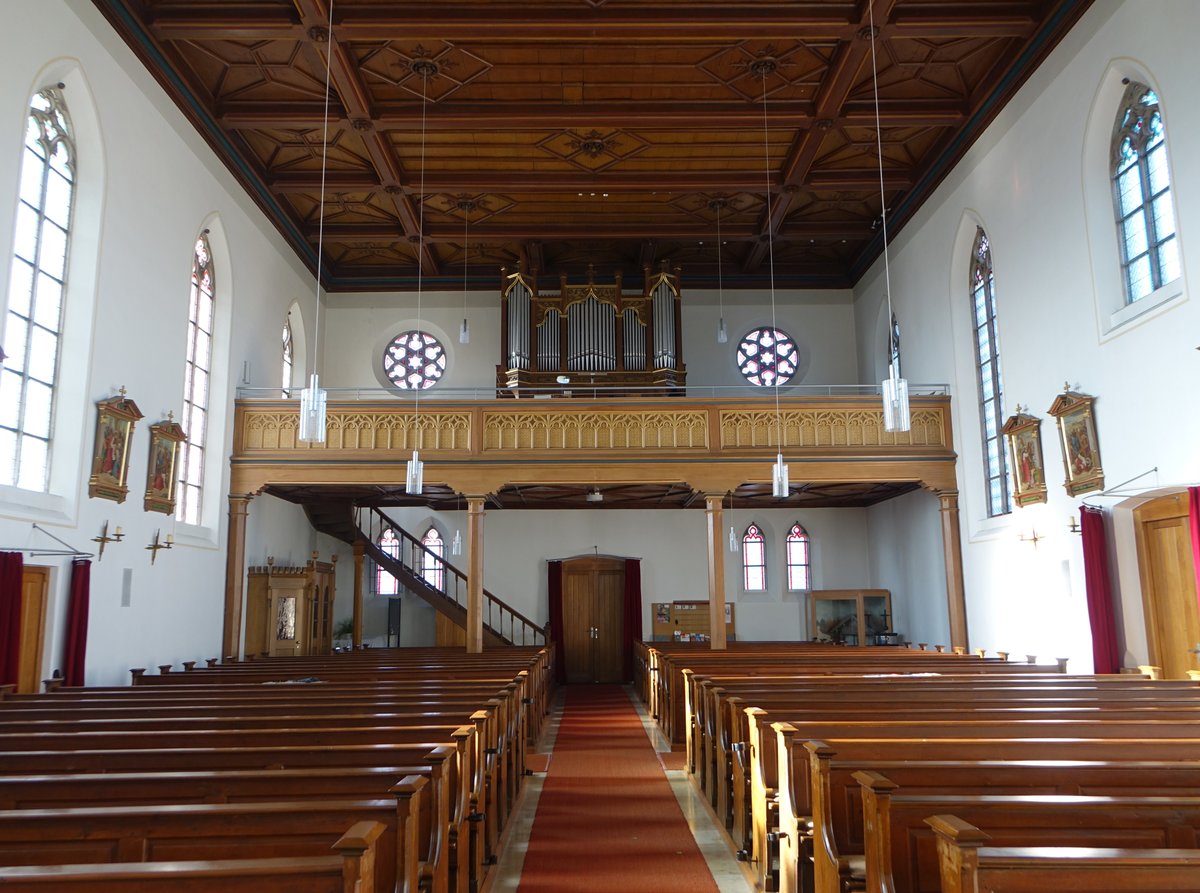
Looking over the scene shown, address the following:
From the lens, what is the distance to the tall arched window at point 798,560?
66.1 ft

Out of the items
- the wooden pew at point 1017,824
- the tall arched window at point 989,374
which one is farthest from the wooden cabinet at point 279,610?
the wooden pew at point 1017,824

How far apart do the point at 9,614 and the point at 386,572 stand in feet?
38.2

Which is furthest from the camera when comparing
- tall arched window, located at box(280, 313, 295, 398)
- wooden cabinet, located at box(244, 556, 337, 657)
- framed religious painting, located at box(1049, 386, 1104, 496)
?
tall arched window, located at box(280, 313, 295, 398)

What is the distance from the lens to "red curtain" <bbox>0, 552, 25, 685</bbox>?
8.38 m

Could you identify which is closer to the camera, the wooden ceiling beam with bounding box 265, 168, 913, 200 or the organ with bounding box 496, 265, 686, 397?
the wooden ceiling beam with bounding box 265, 168, 913, 200

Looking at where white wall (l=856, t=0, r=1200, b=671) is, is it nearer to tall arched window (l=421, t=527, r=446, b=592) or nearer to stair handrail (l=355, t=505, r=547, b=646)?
stair handrail (l=355, t=505, r=547, b=646)

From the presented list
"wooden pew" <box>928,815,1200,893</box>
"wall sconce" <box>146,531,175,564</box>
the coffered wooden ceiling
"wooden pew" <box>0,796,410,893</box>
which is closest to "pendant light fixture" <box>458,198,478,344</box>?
the coffered wooden ceiling

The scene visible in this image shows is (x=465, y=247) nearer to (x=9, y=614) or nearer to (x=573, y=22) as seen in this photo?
(x=573, y=22)

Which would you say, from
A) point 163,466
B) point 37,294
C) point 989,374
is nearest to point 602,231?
point 989,374

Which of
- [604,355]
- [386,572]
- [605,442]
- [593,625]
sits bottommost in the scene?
[593,625]

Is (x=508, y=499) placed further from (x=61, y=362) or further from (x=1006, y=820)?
(x=1006, y=820)

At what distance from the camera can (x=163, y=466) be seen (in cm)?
1174

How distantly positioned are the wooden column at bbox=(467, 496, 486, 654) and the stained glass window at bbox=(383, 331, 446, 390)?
19.2 feet

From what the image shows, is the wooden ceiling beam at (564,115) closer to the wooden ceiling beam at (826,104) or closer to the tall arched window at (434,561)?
the wooden ceiling beam at (826,104)
